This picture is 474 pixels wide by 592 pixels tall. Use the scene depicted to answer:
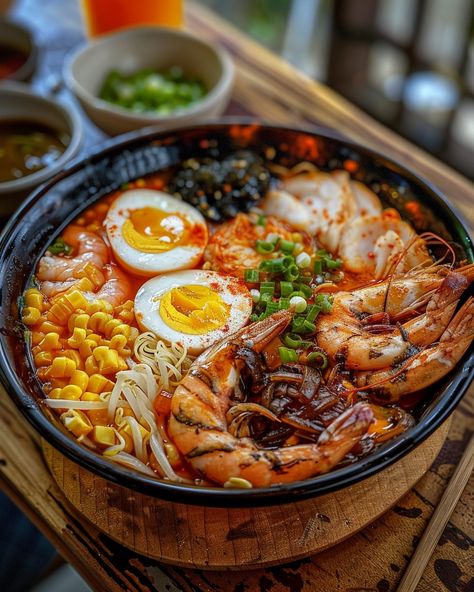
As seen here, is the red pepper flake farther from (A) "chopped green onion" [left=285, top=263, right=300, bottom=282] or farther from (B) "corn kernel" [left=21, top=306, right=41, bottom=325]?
(B) "corn kernel" [left=21, top=306, right=41, bottom=325]

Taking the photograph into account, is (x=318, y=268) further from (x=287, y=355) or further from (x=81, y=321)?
(x=81, y=321)

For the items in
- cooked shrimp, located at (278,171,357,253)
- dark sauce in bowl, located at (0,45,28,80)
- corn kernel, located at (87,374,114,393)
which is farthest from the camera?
dark sauce in bowl, located at (0,45,28,80)

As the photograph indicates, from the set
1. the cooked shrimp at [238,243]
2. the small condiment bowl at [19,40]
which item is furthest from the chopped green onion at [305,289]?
the small condiment bowl at [19,40]

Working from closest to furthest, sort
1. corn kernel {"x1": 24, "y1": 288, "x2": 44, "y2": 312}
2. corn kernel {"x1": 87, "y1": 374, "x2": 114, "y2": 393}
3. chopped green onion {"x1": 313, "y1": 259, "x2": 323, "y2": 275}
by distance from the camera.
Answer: corn kernel {"x1": 87, "y1": 374, "x2": 114, "y2": 393} → corn kernel {"x1": 24, "y1": 288, "x2": 44, "y2": 312} → chopped green onion {"x1": 313, "y1": 259, "x2": 323, "y2": 275}

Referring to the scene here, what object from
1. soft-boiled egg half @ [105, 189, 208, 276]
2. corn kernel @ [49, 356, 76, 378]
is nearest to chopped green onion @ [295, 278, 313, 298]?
soft-boiled egg half @ [105, 189, 208, 276]

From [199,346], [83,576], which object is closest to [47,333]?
[199,346]

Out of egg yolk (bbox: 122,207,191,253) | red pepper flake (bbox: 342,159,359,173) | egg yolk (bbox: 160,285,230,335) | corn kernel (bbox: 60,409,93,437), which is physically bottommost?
corn kernel (bbox: 60,409,93,437)

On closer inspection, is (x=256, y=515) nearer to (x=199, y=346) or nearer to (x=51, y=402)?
(x=199, y=346)
